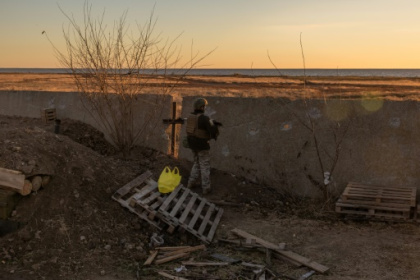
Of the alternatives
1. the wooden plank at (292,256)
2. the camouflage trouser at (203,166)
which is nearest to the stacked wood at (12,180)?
the wooden plank at (292,256)

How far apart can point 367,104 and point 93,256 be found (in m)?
5.09

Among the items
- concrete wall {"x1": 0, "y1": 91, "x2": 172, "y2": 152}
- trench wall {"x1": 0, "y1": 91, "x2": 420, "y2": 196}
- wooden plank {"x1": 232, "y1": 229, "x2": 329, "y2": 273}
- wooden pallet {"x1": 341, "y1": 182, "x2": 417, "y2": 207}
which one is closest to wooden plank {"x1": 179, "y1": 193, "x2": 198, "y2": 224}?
wooden plank {"x1": 232, "y1": 229, "x2": 329, "y2": 273}

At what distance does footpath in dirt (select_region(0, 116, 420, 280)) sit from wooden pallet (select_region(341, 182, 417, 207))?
1.14 feet

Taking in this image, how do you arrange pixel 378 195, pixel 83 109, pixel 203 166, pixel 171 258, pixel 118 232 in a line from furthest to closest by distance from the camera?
1. pixel 83 109
2. pixel 203 166
3. pixel 378 195
4. pixel 118 232
5. pixel 171 258

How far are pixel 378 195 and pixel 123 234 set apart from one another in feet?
12.8

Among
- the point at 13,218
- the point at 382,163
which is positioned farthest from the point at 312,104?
the point at 13,218

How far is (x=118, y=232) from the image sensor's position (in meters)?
7.15

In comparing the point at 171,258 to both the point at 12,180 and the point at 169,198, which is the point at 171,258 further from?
the point at 12,180

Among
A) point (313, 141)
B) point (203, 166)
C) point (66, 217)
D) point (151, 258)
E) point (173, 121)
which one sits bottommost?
point (151, 258)

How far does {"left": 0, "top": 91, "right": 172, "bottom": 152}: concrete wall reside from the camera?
1049 cm

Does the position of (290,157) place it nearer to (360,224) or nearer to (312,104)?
(312,104)

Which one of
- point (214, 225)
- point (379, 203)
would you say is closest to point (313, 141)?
point (379, 203)

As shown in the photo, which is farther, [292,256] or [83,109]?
[83,109]

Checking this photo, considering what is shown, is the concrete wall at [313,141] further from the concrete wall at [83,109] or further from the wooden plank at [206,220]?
the wooden plank at [206,220]
